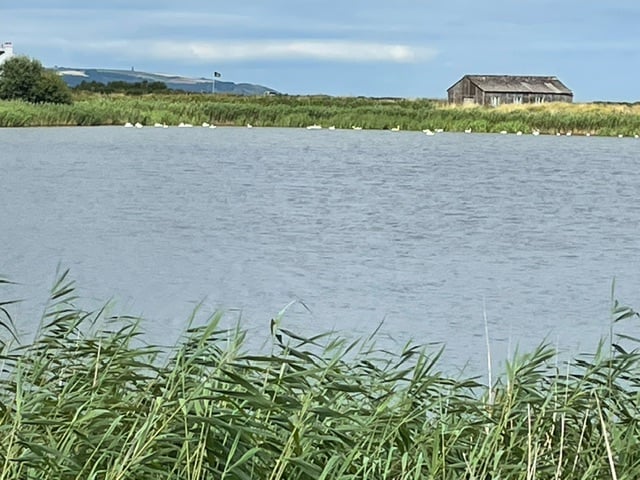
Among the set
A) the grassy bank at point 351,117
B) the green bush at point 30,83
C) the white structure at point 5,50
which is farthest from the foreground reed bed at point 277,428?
the white structure at point 5,50

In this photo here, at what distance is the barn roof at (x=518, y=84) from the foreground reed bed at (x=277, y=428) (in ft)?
189

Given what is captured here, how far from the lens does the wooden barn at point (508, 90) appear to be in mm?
60250

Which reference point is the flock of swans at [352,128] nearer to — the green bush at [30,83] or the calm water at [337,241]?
the green bush at [30,83]

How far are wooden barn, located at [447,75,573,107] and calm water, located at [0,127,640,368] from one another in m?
35.3

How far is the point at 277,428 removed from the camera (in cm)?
325

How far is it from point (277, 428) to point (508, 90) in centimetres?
5847

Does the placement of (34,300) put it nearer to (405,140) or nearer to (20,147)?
(20,147)

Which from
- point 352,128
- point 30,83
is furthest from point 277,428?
point 30,83

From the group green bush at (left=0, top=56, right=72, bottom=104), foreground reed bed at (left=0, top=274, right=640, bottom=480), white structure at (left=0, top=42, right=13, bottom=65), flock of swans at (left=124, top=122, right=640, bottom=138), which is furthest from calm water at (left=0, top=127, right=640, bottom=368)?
white structure at (left=0, top=42, right=13, bottom=65)

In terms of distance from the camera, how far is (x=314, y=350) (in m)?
5.77

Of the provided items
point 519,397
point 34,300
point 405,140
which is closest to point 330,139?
point 405,140

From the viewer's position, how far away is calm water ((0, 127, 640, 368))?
23.9ft

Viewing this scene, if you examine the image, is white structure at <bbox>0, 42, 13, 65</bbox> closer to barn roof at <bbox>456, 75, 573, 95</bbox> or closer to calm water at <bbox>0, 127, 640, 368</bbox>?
barn roof at <bbox>456, 75, 573, 95</bbox>

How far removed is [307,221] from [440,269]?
3.96 meters
